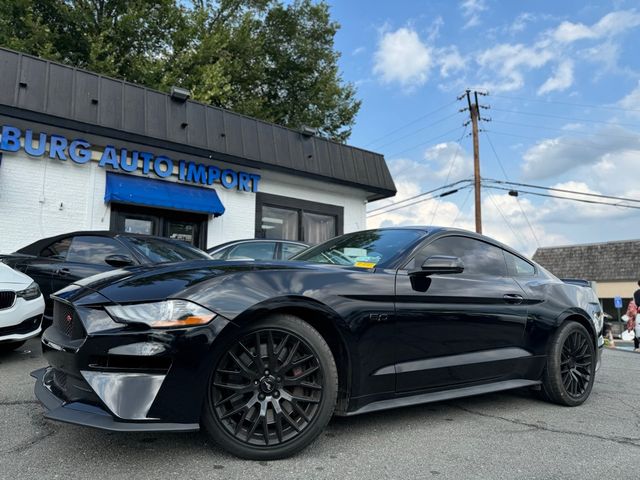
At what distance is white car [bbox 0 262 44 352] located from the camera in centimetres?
461

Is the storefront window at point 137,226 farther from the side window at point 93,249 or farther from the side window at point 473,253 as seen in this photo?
the side window at point 473,253

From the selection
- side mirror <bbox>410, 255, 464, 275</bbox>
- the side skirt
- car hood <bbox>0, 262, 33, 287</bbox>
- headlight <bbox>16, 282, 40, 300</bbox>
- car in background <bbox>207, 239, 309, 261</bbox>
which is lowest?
the side skirt

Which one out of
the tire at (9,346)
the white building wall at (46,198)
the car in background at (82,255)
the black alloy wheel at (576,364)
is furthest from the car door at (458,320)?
the white building wall at (46,198)

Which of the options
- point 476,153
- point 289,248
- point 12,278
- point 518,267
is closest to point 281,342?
point 518,267

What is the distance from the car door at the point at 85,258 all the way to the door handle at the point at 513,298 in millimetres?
4157

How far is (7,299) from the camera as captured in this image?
4.65m

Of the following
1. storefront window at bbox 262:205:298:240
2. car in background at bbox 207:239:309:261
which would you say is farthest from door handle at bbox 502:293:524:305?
storefront window at bbox 262:205:298:240

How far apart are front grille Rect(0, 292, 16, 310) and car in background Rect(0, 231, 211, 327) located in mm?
858

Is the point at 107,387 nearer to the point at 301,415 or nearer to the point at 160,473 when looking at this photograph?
the point at 160,473

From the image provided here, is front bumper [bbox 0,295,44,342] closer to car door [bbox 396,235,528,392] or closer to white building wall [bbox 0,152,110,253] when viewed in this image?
car door [bbox 396,235,528,392]

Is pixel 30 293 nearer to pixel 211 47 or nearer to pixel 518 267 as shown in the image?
pixel 518 267

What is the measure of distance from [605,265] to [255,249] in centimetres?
3204

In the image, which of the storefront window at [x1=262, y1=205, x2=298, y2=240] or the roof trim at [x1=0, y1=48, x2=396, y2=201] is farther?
the storefront window at [x1=262, y1=205, x2=298, y2=240]

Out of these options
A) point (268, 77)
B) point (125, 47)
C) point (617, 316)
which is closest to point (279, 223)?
point (125, 47)
